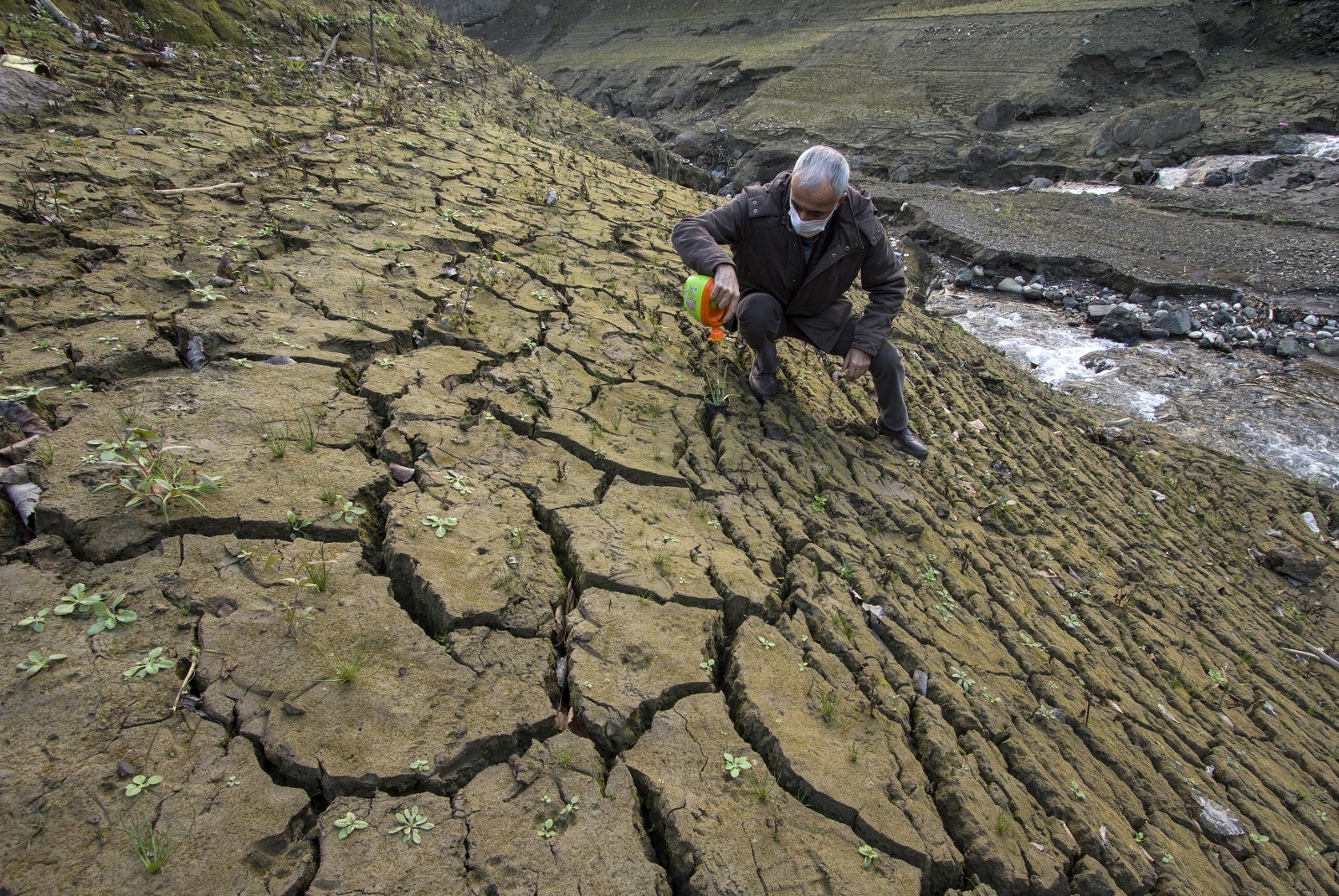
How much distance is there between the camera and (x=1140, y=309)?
8.01 meters

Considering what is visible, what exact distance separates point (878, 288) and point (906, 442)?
32.9 inches

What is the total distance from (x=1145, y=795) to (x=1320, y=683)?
75.3 inches

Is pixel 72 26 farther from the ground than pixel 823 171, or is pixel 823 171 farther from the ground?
pixel 823 171

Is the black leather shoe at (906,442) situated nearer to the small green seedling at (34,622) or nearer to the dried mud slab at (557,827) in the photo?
the dried mud slab at (557,827)

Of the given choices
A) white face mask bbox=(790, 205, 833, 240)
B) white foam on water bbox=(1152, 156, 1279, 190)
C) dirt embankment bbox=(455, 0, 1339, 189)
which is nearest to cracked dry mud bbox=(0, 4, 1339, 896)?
white face mask bbox=(790, 205, 833, 240)

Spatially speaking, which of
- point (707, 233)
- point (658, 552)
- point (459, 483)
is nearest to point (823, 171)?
point (707, 233)

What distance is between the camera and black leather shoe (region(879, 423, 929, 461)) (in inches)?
149

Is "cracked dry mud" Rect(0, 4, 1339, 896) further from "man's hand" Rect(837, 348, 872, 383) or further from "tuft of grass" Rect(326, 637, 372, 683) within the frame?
"man's hand" Rect(837, 348, 872, 383)

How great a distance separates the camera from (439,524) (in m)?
2.34

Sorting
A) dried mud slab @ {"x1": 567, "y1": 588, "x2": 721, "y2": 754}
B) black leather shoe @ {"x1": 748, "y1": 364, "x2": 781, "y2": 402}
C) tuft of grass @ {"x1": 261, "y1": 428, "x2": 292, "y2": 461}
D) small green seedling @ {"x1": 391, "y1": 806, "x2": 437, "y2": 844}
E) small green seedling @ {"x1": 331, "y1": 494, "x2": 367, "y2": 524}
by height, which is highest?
black leather shoe @ {"x1": 748, "y1": 364, "x2": 781, "y2": 402}

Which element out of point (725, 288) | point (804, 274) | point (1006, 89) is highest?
point (1006, 89)

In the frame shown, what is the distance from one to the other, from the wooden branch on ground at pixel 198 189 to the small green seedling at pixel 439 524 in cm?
314

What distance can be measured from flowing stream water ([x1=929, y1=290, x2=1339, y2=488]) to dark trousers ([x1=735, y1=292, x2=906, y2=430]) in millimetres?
3690

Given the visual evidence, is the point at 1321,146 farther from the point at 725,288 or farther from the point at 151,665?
the point at 151,665
